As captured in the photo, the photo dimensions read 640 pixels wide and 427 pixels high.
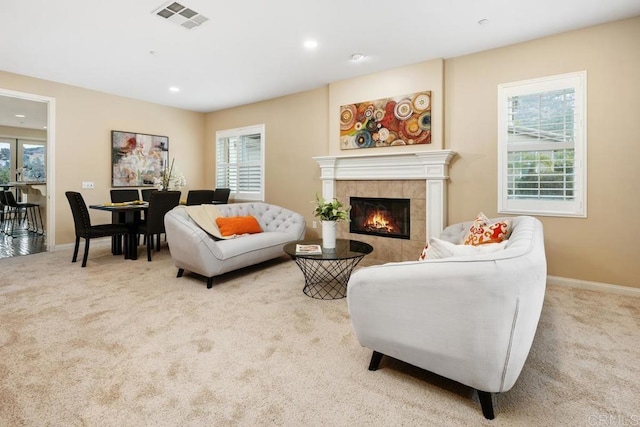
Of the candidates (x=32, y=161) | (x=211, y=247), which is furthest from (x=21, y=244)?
(x=32, y=161)

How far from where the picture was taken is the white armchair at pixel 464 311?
1302 millimetres

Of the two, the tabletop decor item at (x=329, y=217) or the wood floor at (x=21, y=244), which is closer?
the tabletop decor item at (x=329, y=217)

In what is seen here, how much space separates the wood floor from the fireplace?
4.95 metres

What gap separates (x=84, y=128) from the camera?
17.5 feet

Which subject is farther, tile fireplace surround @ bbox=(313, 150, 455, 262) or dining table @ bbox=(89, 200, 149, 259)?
dining table @ bbox=(89, 200, 149, 259)

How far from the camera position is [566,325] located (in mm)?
2490

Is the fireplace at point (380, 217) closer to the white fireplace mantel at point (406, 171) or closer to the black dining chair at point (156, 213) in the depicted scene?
the white fireplace mantel at point (406, 171)

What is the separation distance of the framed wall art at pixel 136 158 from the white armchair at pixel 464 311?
5683mm

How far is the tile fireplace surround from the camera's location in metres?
4.04

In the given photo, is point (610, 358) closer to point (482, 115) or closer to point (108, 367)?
point (482, 115)

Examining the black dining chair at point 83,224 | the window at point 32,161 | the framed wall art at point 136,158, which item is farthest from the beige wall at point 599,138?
the window at point 32,161

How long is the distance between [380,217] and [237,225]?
2.00 m

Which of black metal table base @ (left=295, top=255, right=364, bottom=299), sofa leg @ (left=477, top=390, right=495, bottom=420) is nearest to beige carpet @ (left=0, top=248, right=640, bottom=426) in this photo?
sofa leg @ (left=477, top=390, right=495, bottom=420)

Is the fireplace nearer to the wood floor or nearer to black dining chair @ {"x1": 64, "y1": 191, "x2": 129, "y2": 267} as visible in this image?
black dining chair @ {"x1": 64, "y1": 191, "x2": 129, "y2": 267}
